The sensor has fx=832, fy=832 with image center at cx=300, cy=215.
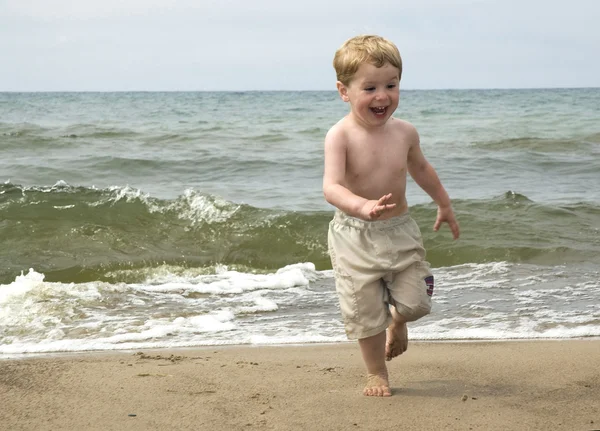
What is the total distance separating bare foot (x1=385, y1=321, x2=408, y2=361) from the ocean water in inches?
42.6

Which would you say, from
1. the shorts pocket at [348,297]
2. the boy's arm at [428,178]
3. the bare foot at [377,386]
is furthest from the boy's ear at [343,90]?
the bare foot at [377,386]

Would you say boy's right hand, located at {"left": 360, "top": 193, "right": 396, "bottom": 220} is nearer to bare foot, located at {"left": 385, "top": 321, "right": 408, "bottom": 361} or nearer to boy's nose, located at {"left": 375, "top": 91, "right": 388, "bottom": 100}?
boy's nose, located at {"left": 375, "top": 91, "right": 388, "bottom": 100}

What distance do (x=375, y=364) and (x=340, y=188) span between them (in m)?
0.74

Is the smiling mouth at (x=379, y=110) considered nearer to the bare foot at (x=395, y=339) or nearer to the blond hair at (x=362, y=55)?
the blond hair at (x=362, y=55)

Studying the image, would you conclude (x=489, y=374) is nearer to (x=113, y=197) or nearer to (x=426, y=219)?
(x=426, y=219)

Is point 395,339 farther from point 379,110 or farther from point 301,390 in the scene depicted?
point 379,110

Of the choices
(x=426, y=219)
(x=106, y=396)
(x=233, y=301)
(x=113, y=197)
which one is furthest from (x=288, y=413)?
(x=113, y=197)

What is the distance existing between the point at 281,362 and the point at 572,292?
8.73 feet

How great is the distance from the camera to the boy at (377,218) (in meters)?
3.07

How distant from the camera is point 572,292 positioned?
18.4 feet

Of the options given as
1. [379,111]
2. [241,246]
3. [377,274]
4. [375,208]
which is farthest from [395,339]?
[241,246]

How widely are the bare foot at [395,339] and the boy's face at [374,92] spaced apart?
81cm

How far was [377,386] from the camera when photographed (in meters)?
3.21

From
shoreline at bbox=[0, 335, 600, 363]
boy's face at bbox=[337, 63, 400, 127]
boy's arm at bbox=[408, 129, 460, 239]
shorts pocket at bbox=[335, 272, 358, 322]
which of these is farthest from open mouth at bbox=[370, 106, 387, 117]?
shoreline at bbox=[0, 335, 600, 363]
